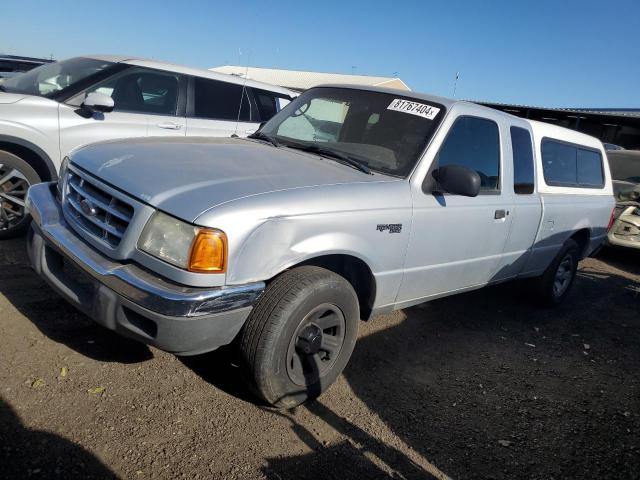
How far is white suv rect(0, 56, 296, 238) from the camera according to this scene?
15.5ft

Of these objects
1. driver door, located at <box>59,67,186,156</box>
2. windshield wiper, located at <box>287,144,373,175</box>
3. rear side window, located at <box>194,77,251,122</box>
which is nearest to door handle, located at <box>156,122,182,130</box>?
driver door, located at <box>59,67,186,156</box>

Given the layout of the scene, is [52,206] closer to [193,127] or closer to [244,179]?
[244,179]

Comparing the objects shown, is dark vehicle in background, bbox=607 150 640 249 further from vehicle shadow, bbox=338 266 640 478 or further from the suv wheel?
the suv wheel

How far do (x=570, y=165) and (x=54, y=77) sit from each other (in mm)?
5277

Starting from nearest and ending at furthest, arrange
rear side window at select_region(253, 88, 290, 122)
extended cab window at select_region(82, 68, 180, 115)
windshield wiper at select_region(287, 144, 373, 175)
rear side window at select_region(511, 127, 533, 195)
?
windshield wiper at select_region(287, 144, 373, 175) < rear side window at select_region(511, 127, 533, 195) < extended cab window at select_region(82, 68, 180, 115) < rear side window at select_region(253, 88, 290, 122)

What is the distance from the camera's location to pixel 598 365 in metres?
4.47

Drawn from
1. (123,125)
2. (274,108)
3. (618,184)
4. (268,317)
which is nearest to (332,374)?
(268,317)

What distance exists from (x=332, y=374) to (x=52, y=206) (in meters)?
2.01

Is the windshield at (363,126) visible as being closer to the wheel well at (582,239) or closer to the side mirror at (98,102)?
the side mirror at (98,102)

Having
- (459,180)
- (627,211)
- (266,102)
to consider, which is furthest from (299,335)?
(627,211)

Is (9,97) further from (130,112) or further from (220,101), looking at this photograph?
(220,101)

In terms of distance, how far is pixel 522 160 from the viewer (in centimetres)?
455

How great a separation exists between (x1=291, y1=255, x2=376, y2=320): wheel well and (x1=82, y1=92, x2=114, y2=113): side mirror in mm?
2942

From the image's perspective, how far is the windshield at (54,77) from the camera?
17.2 ft
